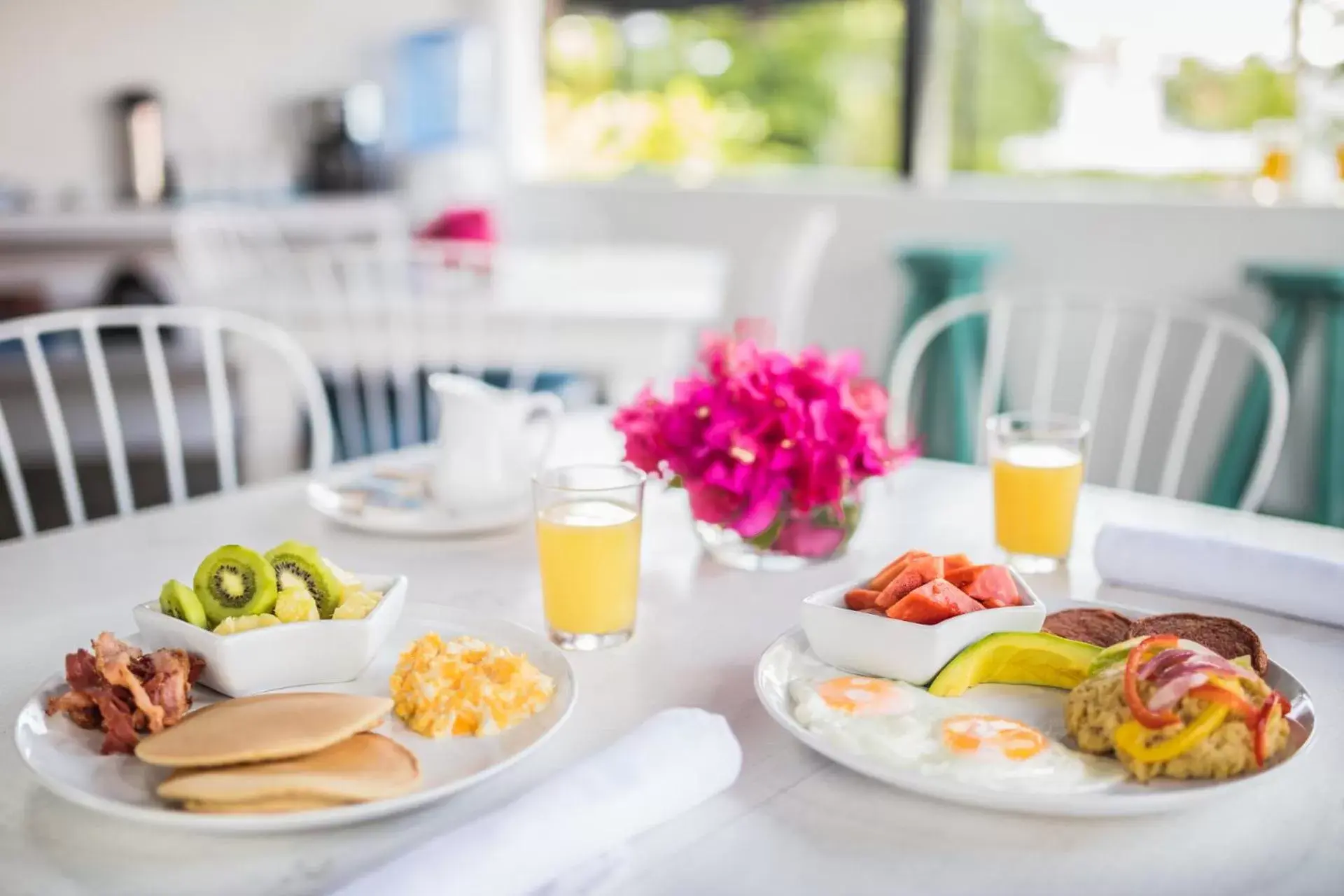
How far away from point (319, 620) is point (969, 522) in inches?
27.1

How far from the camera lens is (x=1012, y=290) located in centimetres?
335

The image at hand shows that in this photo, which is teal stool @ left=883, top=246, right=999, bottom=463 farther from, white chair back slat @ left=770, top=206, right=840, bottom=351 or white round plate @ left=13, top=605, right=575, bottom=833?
white round plate @ left=13, top=605, right=575, bottom=833

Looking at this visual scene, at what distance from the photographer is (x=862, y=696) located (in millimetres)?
740

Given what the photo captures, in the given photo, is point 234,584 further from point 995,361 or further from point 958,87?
point 958,87

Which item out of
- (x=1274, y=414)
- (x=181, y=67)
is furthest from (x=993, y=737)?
(x=181, y=67)

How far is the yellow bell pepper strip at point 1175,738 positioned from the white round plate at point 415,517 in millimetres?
652

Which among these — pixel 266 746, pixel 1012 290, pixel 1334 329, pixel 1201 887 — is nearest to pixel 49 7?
pixel 1012 290

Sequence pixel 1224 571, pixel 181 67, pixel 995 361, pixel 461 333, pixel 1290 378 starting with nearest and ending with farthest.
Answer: pixel 1224 571
pixel 461 333
pixel 995 361
pixel 1290 378
pixel 181 67

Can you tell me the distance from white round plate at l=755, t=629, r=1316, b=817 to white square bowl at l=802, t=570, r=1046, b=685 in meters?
0.02

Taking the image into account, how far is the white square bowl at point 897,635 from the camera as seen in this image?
769mm

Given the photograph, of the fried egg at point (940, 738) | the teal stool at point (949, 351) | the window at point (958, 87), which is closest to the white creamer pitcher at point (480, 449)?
the fried egg at point (940, 738)

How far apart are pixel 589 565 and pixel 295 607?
21 centimetres

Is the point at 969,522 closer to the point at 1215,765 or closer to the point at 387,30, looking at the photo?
the point at 1215,765

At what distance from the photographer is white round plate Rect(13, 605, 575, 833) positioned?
62cm
